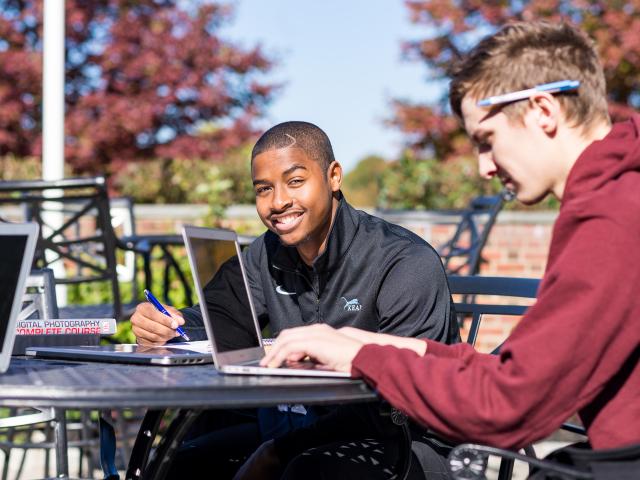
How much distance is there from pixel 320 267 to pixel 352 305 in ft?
0.53

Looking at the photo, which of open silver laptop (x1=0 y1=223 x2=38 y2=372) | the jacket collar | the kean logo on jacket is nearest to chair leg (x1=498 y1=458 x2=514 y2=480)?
the kean logo on jacket

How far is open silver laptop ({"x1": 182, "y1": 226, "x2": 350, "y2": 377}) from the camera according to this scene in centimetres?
205

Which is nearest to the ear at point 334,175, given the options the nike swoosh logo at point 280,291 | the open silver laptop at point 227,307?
the nike swoosh logo at point 280,291

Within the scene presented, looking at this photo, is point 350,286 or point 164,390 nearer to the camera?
point 164,390

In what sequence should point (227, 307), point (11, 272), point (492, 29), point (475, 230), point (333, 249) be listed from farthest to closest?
point (492, 29) → point (475, 230) → point (333, 249) → point (227, 307) → point (11, 272)

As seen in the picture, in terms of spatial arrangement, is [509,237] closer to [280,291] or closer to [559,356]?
[280,291]

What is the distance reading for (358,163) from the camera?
27469mm

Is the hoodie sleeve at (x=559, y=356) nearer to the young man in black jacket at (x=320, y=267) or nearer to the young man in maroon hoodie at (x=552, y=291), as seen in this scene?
the young man in maroon hoodie at (x=552, y=291)

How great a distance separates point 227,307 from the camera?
2449 millimetres

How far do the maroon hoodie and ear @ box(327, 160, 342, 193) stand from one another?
116 cm

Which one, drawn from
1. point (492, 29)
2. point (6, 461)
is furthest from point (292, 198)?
point (492, 29)

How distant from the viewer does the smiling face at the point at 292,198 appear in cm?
283

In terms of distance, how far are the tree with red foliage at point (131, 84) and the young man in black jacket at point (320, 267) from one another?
9.47 m

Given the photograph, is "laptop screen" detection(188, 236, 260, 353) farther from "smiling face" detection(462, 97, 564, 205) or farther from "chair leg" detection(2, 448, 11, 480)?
"chair leg" detection(2, 448, 11, 480)
